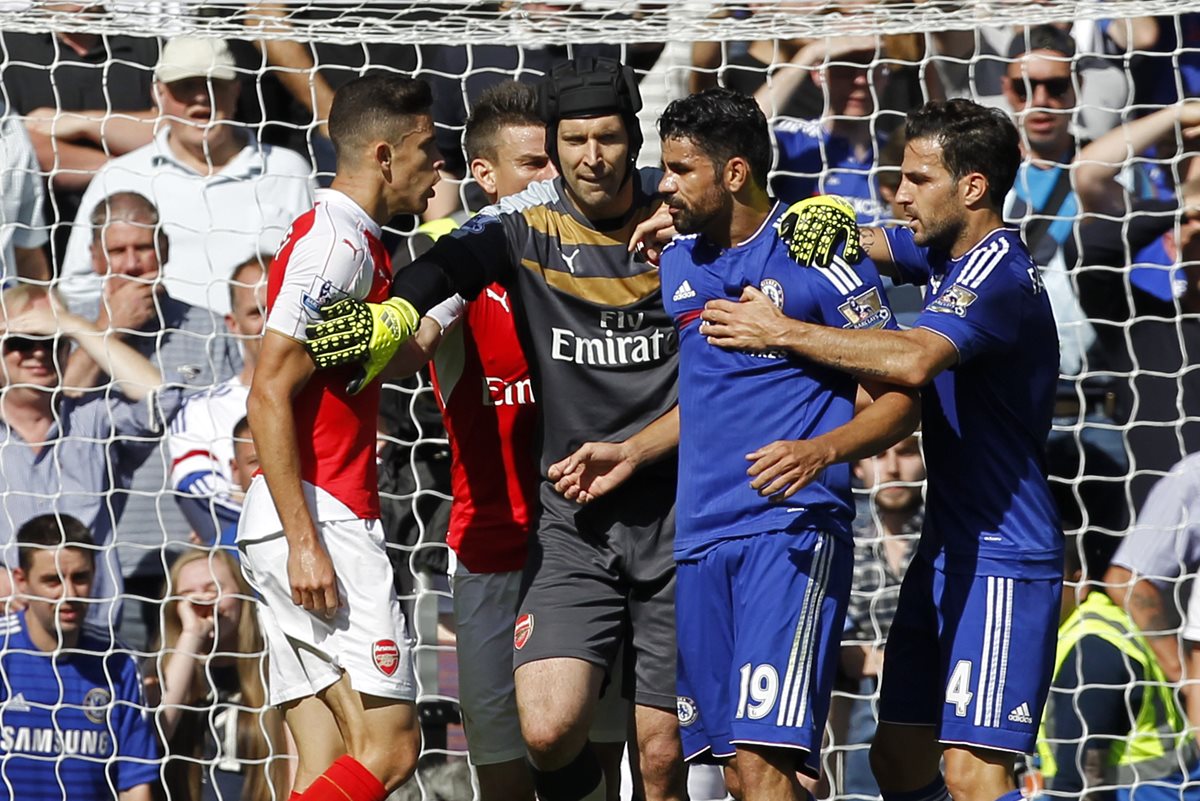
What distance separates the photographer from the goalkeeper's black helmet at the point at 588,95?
3.91 metres

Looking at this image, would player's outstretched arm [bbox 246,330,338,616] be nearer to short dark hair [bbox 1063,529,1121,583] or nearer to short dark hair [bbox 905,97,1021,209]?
short dark hair [bbox 905,97,1021,209]

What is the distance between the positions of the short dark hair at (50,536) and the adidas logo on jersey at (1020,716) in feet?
10.8

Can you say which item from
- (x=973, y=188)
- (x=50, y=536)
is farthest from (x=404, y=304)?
(x=50, y=536)

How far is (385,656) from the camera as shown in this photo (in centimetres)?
376

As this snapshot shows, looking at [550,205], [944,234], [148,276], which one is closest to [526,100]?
[550,205]

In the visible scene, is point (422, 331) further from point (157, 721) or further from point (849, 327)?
point (157, 721)

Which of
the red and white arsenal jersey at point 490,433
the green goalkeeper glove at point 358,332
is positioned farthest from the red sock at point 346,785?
the green goalkeeper glove at point 358,332

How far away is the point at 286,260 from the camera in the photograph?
A: 3.79 m

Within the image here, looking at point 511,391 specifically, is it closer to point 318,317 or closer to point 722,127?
point 318,317

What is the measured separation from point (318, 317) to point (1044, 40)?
3374 mm

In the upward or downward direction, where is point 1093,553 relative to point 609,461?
downward

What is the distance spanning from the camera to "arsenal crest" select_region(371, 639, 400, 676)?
3758mm

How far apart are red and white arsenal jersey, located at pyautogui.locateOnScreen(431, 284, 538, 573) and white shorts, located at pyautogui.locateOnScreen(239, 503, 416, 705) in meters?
0.57

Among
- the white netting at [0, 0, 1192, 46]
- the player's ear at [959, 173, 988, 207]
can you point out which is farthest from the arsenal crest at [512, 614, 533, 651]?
the white netting at [0, 0, 1192, 46]
